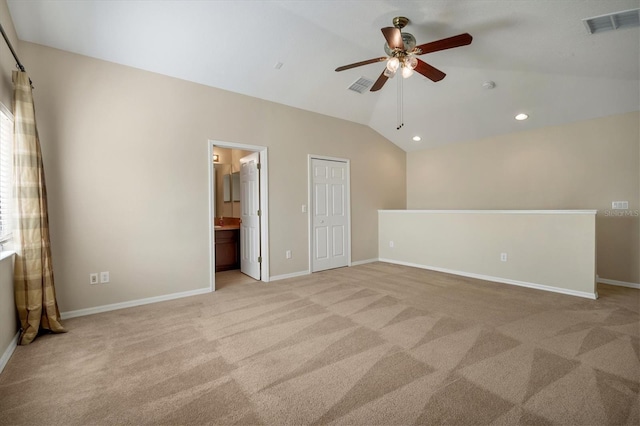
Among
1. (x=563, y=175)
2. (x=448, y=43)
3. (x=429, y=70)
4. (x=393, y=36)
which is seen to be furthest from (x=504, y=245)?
(x=393, y=36)

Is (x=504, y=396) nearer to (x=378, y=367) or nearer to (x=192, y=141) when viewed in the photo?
(x=378, y=367)

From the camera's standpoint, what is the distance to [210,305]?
3.52 m

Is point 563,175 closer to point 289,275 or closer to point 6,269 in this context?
point 289,275

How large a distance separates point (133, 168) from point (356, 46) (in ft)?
10.5

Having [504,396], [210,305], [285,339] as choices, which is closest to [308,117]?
[210,305]

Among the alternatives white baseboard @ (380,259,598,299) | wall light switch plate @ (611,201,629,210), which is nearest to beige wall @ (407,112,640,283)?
wall light switch plate @ (611,201,629,210)

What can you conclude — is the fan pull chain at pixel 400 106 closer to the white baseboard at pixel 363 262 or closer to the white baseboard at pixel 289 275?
the white baseboard at pixel 363 262

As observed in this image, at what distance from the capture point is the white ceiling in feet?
9.45

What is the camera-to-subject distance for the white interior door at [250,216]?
472 centimetres

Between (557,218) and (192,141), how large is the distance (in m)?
5.09

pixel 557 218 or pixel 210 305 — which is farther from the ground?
pixel 557 218

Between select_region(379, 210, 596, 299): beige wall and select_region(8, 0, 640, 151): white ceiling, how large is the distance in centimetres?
174

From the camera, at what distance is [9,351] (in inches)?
92.0

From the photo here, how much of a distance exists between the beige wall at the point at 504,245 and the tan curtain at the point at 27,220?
206 inches
